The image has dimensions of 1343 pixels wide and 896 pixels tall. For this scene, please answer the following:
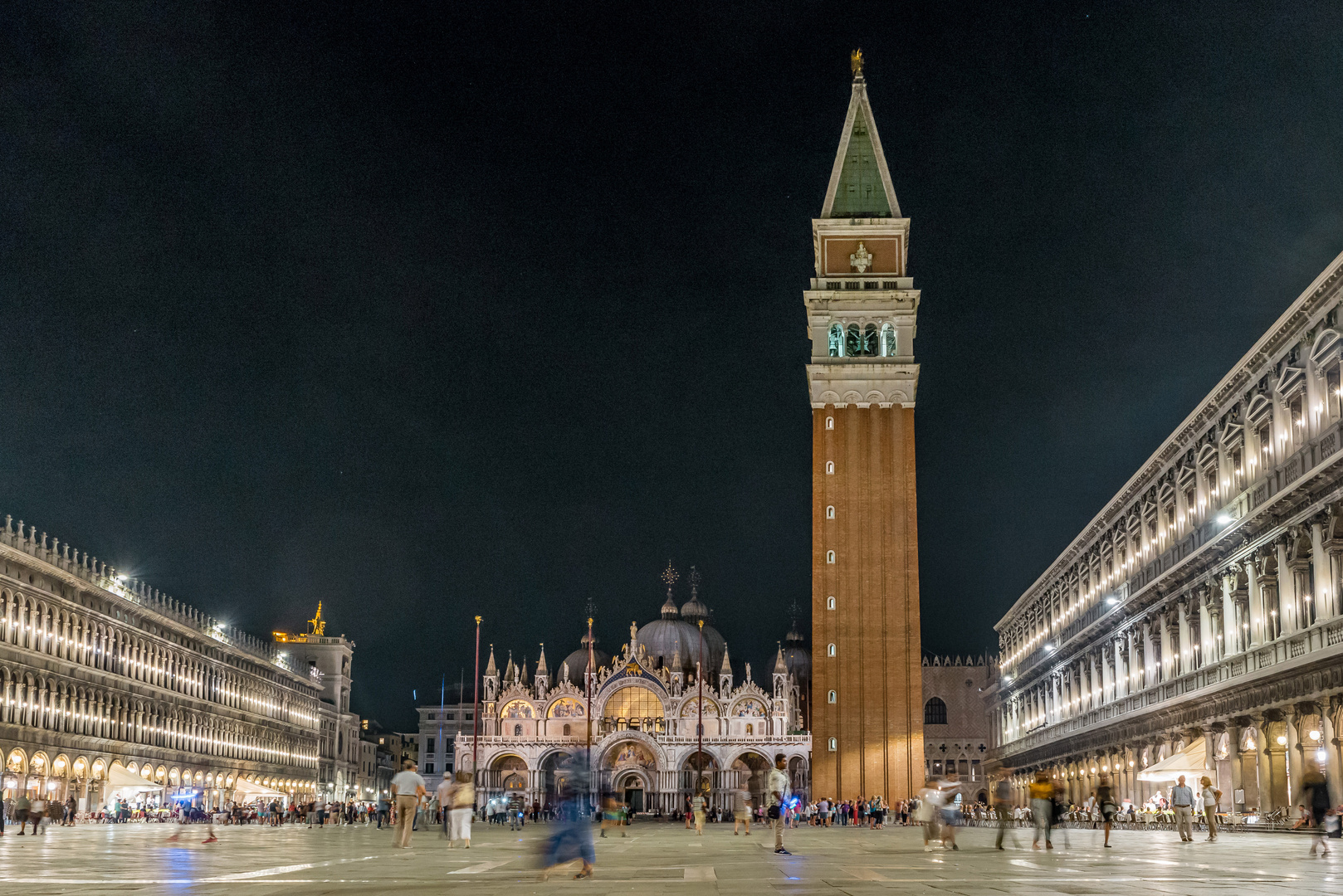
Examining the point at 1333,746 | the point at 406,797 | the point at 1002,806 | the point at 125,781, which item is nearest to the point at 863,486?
the point at 125,781

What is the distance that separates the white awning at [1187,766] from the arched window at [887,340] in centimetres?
4260

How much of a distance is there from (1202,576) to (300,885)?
114ft

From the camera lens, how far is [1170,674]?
1827 inches

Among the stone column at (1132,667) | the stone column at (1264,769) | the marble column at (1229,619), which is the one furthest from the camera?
the stone column at (1132,667)

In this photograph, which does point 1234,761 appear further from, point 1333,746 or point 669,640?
point 669,640

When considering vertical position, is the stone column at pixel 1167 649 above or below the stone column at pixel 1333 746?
above

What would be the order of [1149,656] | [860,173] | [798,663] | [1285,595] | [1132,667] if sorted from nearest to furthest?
1. [1285,595]
2. [1149,656]
3. [1132,667]
4. [860,173]
5. [798,663]

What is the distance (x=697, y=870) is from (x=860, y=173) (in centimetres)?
7282

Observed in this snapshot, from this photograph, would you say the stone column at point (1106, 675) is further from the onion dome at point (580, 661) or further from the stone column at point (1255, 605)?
the onion dome at point (580, 661)

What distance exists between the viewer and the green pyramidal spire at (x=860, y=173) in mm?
85438

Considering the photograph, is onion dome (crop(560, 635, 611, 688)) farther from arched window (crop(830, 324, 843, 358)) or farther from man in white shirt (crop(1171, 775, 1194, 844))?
man in white shirt (crop(1171, 775, 1194, 844))

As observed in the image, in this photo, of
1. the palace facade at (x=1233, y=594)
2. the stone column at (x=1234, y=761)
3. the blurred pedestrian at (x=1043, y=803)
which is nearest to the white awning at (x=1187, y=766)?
the palace facade at (x=1233, y=594)

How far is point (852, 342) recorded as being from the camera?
8319 cm

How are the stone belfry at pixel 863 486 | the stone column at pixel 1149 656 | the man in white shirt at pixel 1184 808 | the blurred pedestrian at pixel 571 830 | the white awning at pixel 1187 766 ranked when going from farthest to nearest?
the stone belfry at pixel 863 486 < the stone column at pixel 1149 656 < the white awning at pixel 1187 766 < the man in white shirt at pixel 1184 808 < the blurred pedestrian at pixel 571 830
